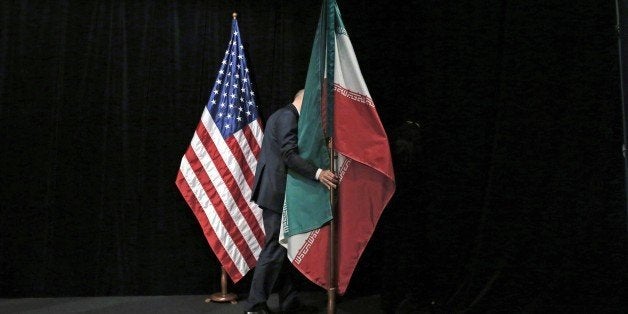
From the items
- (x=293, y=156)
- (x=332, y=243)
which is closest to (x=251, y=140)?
(x=293, y=156)

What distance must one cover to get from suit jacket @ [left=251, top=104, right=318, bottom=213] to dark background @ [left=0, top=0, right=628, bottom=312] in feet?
2.45

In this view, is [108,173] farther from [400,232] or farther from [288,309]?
[400,232]

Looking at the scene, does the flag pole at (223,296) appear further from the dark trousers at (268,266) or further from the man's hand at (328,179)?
the man's hand at (328,179)

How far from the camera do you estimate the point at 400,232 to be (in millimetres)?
3285

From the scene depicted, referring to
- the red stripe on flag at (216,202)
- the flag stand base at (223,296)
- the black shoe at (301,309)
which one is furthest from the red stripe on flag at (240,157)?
the black shoe at (301,309)

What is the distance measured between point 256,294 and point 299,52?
74.4 inches

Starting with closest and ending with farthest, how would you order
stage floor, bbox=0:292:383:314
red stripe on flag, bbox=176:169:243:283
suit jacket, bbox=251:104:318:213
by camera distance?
suit jacket, bbox=251:104:318:213, stage floor, bbox=0:292:383:314, red stripe on flag, bbox=176:169:243:283

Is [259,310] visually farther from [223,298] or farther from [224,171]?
[224,171]

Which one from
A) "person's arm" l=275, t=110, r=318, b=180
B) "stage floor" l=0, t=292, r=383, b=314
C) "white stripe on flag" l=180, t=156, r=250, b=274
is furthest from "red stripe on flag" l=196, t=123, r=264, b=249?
"person's arm" l=275, t=110, r=318, b=180

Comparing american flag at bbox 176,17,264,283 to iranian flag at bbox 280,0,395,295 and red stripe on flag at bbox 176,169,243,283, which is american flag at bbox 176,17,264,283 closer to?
red stripe on flag at bbox 176,169,243,283

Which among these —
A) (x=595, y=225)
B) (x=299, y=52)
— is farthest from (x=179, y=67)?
(x=595, y=225)

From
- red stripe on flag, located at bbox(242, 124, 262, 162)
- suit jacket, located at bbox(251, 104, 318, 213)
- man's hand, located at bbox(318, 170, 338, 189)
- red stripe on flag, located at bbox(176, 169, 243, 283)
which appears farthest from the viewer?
red stripe on flag, located at bbox(242, 124, 262, 162)

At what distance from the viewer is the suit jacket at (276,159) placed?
2926 millimetres

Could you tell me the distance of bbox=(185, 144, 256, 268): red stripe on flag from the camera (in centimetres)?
341
